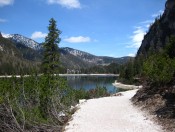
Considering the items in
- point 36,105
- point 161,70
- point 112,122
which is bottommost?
point 112,122

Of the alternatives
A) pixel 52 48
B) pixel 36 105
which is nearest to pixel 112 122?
pixel 36 105

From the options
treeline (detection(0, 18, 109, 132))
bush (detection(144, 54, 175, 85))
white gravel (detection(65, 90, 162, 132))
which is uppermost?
bush (detection(144, 54, 175, 85))

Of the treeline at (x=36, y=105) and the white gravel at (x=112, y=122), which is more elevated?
the treeline at (x=36, y=105)

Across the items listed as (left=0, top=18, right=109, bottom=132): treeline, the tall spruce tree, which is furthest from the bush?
the tall spruce tree

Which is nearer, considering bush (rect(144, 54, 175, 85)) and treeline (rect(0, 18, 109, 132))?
treeline (rect(0, 18, 109, 132))

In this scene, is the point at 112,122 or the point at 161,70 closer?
the point at 112,122

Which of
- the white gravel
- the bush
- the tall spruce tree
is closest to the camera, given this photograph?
the white gravel

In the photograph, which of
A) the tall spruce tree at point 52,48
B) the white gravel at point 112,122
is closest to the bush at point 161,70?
the white gravel at point 112,122

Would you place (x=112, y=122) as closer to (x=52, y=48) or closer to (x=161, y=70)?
(x=161, y=70)

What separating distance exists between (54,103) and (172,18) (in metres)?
173

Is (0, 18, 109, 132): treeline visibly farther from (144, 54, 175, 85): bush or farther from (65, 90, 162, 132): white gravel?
(144, 54, 175, 85): bush

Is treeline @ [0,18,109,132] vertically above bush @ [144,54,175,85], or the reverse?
bush @ [144,54,175,85]

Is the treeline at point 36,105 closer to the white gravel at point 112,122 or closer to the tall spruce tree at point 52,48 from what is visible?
the white gravel at point 112,122

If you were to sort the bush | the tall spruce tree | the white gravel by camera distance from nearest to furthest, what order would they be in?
the white gravel → the bush → the tall spruce tree
